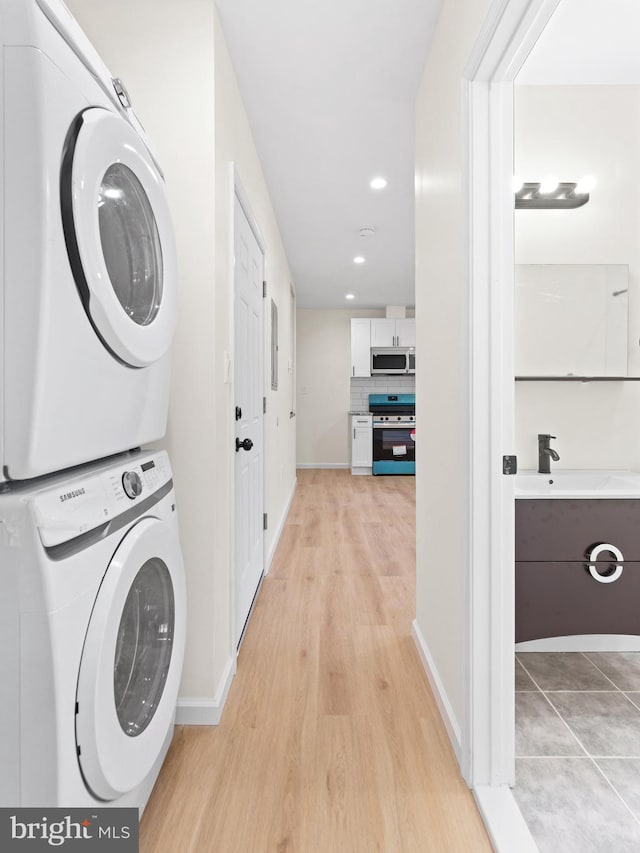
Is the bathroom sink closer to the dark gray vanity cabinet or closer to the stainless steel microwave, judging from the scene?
the dark gray vanity cabinet

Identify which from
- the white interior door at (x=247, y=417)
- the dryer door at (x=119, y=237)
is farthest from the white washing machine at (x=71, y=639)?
the white interior door at (x=247, y=417)

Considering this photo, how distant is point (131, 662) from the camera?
43.6 inches

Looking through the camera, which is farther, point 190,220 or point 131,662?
point 190,220

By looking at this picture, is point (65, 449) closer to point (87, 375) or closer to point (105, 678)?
point (87, 375)

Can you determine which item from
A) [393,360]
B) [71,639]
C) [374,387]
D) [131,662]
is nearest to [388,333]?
[393,360]

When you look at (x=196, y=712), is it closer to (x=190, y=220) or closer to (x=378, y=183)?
(x=190, y=220)

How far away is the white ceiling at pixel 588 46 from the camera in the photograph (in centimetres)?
164

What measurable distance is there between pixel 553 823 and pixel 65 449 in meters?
1.48

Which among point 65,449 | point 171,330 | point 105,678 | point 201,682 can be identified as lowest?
point 201,682

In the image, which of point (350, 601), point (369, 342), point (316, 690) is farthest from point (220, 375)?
point (369, 342)

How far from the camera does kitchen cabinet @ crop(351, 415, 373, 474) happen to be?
7.10 meters

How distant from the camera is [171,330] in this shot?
1.25m

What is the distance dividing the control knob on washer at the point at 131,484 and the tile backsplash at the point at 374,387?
21.6ft

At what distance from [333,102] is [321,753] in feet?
8.81
